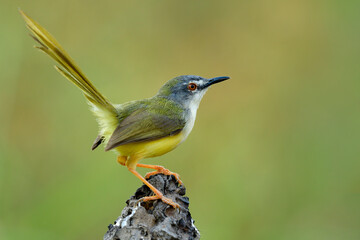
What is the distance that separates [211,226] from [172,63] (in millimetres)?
2593

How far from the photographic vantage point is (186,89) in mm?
4758

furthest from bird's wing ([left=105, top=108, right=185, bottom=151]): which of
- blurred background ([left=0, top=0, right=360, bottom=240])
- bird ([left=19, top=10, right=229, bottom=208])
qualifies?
blurred background ([left=0, top=0, right=360, bottom=240])

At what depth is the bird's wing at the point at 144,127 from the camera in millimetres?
3882

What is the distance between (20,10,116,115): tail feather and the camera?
3.42 meters

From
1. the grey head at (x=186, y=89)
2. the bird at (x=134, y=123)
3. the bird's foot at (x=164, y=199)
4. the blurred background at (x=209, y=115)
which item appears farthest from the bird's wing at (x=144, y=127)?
the blurred background at (x=209, y=115)

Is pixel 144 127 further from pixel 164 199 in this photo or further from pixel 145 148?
pixel 164 199

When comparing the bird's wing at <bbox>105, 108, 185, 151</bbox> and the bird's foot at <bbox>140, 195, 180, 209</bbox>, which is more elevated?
the bird's wing at <bbox>105, 108, 185, 151</bbox>

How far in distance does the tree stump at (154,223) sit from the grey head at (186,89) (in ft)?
5.95

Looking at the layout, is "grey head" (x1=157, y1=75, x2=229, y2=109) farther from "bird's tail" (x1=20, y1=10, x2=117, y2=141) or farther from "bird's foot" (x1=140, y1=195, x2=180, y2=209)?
"bird's foot" (x1=140, y1=195, x2=180, y2=209)

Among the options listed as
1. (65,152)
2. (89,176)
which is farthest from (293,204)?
(65,152)

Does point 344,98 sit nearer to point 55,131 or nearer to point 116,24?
point 116,24

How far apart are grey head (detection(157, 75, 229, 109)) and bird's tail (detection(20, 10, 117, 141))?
0.71m

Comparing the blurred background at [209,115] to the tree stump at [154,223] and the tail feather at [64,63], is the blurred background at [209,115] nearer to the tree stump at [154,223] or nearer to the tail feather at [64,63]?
the tail feather at [64,63]

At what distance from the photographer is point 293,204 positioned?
5598 millimetres
